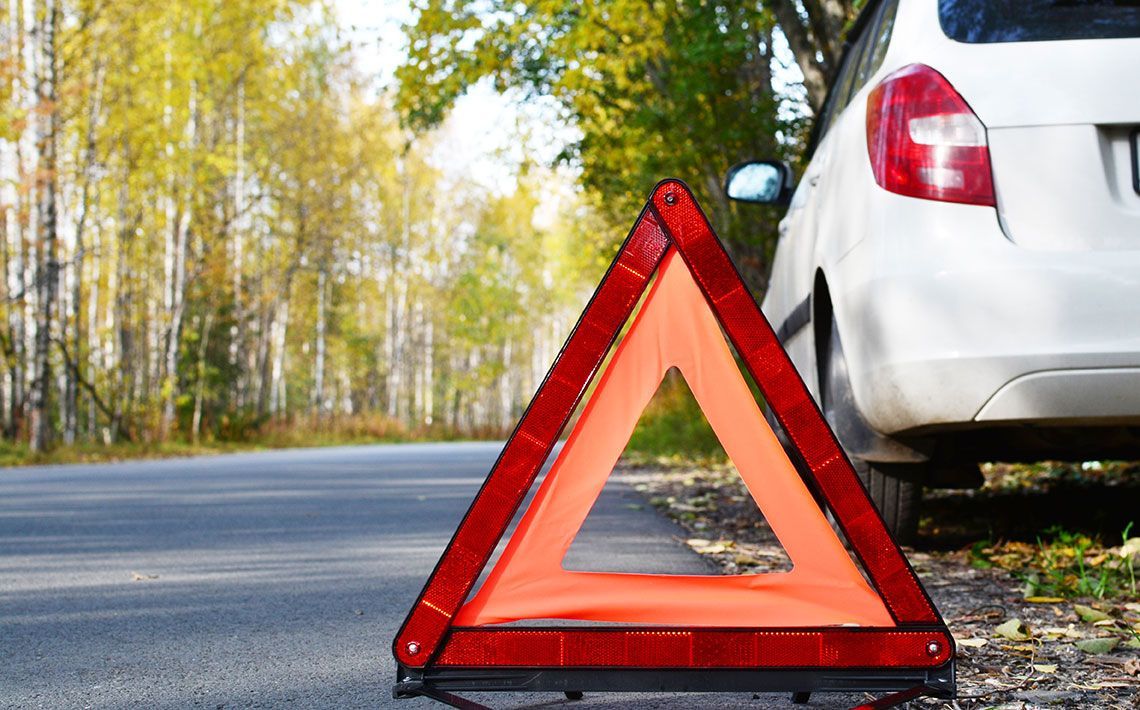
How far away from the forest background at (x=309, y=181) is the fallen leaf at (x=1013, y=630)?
21.9 feet

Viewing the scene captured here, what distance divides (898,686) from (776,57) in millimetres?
12700

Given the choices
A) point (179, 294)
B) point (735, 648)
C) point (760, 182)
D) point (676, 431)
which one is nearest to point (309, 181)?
point (179, 294)

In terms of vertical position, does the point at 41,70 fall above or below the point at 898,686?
above

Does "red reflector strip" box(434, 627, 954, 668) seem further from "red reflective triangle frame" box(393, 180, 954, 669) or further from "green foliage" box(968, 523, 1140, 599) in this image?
"green foliage" box(968, 523, 1140, 599)

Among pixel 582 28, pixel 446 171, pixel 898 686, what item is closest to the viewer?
pixel 898 686

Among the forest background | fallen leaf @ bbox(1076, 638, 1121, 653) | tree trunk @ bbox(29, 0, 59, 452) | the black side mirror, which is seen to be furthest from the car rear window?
tree trunk @ bbox(29, 0, 59, 452)

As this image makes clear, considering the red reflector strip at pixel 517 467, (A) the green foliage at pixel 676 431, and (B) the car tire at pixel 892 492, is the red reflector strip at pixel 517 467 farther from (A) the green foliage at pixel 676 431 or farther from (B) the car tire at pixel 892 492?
(A) the green foliage at pixel 676 431

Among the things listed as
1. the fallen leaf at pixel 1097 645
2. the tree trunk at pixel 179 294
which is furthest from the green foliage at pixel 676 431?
the tree trunk at pixel 179 294

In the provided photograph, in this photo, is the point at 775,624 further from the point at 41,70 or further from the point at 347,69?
the point at 347,69

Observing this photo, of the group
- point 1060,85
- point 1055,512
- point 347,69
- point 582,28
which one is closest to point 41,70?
point 582,28

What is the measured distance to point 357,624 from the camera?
148 inches

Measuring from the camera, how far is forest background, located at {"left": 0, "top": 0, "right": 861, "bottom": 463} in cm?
1253

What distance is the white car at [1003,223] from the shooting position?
317 centimetres

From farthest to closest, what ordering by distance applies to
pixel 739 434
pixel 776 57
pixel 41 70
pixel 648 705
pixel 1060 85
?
pixel 41 70 → pixel 776 57 → pixel 1060 85 → pixel 648 705 → pixel 739 434
